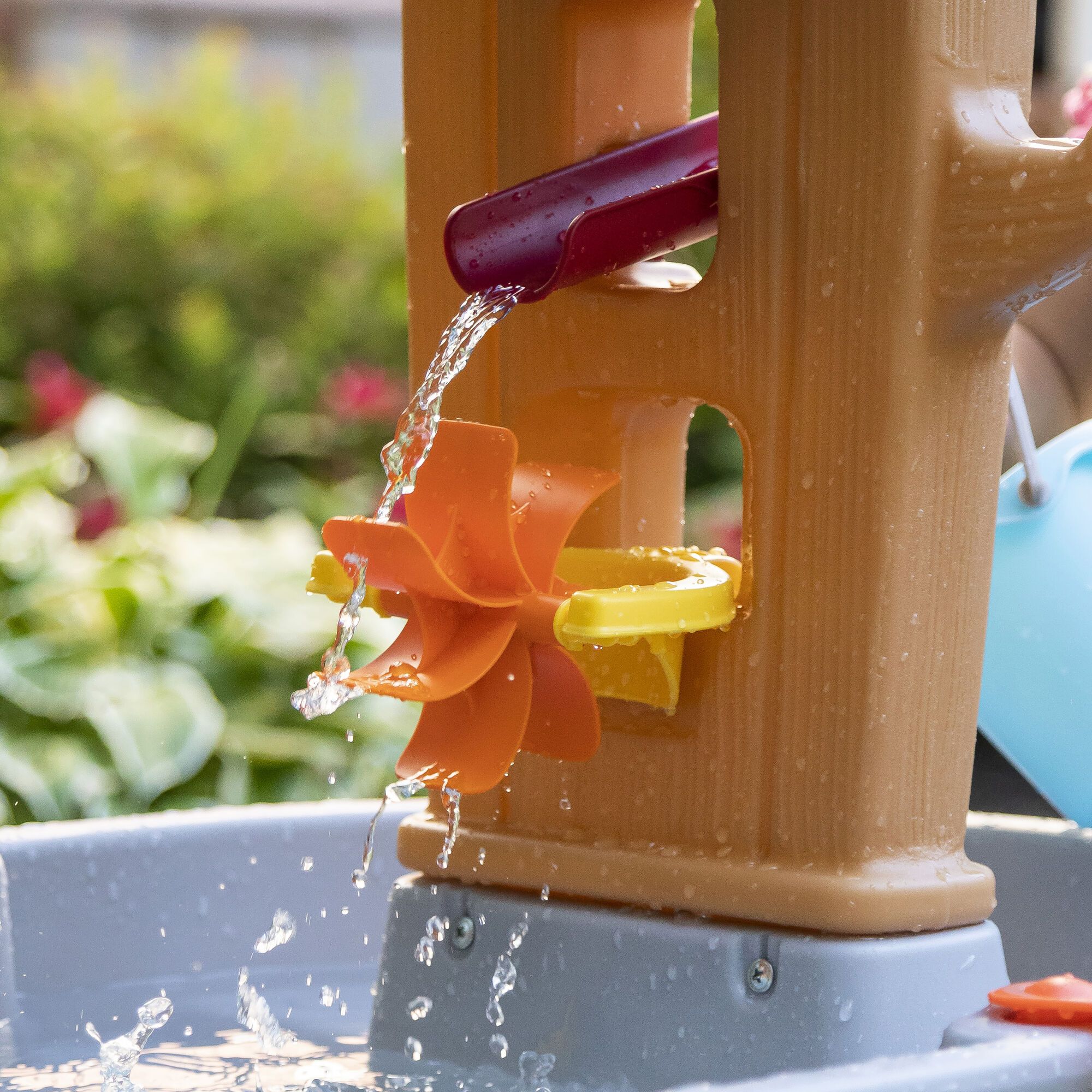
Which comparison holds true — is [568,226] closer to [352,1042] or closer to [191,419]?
[352,1042]

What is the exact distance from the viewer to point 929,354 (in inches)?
30.2

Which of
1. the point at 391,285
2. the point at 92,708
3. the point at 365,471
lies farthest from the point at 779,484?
the point at 391,285

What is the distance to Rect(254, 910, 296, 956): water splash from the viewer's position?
104cm

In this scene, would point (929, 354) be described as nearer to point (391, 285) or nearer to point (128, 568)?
point (128, 568)

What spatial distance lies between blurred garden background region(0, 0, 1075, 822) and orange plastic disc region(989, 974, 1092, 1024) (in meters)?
1.34

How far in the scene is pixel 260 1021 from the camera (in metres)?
0.95

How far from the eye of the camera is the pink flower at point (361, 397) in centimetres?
362

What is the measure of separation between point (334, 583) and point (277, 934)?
0.33m

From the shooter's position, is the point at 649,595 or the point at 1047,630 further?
the point at 1047,630

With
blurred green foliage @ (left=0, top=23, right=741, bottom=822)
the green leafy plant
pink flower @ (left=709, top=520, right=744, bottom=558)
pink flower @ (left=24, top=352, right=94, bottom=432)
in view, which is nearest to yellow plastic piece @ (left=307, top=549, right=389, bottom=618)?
blurred green foliage @ (left=0, top=23, right=741, bottom=822)

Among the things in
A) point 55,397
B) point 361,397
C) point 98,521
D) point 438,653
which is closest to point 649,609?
point 438,653

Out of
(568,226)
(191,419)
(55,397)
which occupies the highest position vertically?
(568,226)

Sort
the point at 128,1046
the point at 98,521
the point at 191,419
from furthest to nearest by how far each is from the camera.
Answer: the point at 191,419
the point at 98,521
the point at 128,1046

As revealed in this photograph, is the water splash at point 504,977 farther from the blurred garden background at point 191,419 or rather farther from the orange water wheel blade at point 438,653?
the blurred garden background at point 191,419
